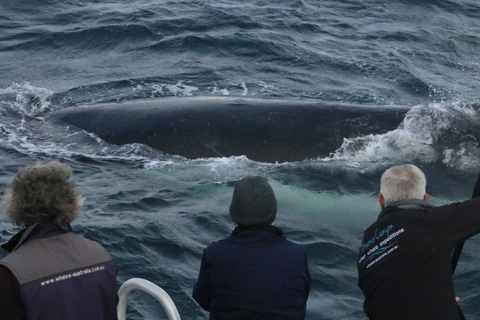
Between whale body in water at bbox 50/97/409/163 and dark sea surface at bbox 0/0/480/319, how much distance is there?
0.50ft

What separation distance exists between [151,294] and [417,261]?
1.55 m

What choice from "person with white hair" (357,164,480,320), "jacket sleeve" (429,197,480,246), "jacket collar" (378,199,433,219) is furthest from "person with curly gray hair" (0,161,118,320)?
"jacket sleeve" (429,197,480,246)

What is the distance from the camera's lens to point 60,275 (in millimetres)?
3369

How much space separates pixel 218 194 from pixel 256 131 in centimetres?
126

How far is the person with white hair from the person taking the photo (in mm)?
3766

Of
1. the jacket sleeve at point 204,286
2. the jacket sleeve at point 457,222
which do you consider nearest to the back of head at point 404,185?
the jacket sleeve at point 457,222

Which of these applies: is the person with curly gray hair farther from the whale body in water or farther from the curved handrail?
the whale body in water

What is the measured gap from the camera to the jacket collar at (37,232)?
138 inches

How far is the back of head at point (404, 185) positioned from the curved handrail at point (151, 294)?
155 cm

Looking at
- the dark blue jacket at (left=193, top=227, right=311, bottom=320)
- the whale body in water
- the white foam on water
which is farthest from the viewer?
the whale body in water

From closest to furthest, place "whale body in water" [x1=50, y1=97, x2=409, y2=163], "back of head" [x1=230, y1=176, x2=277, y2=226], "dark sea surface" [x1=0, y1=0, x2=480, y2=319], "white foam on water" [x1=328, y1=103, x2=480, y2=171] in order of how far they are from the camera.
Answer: "back of head" [x1=230, y1=176, x2=277, y2=226]
"dark sea surface" [x1=0, y1=0, x2=480, y2=319]
"white foam on water" [x1=328, y1=103, x2=480, y2=171]
"whale body in water" [x1=50, y1=97, x2=409, y2=163]

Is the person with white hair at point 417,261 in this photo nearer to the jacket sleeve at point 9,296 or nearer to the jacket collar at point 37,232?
the jacket collar at point 37,232

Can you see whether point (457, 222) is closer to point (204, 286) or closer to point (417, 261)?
point (417, 261)

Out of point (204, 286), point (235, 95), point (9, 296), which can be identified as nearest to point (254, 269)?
point (204, 286)
